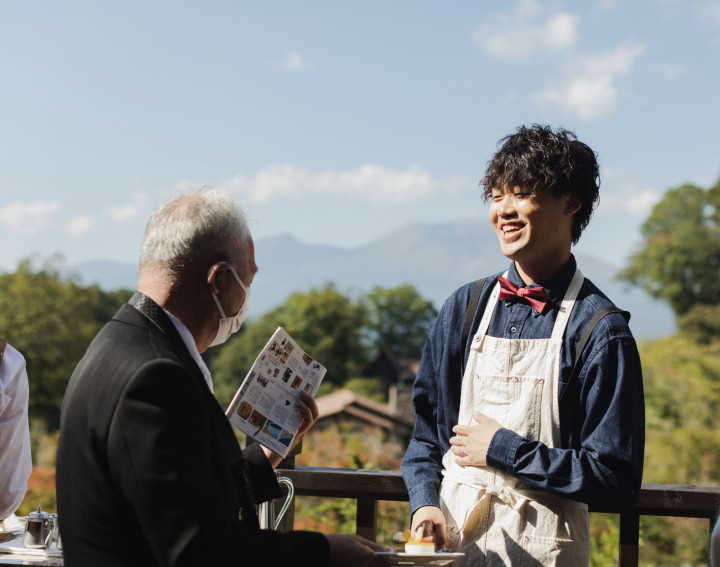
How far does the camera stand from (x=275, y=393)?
206 cm

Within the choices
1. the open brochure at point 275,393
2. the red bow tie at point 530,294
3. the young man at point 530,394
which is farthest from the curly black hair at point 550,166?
the open brochure at point 275,393

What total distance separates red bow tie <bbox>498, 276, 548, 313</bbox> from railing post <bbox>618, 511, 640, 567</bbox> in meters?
0.85

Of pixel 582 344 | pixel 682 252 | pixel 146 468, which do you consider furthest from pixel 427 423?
pixel 682 252

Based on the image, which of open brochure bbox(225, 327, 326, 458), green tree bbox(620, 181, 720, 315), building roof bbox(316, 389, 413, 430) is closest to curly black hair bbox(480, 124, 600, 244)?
open brochure bbox(225, 327, 326, 458)

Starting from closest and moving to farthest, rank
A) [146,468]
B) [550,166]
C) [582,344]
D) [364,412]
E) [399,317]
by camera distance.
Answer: [146,468], [582,344], [550,166], [364,412], [399,317]

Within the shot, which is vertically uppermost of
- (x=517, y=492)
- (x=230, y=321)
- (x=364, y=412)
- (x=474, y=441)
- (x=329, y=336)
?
(x=329, y=336)

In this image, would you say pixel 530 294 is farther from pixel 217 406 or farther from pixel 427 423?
pixel 217 406

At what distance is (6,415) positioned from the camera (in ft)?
8.55

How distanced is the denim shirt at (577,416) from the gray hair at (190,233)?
85cm

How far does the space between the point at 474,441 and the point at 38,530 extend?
1.25 metres

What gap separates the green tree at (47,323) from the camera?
47.9 m

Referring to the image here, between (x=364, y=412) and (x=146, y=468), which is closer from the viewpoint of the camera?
(x=146, y=468)

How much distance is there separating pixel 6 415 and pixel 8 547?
1.58ft

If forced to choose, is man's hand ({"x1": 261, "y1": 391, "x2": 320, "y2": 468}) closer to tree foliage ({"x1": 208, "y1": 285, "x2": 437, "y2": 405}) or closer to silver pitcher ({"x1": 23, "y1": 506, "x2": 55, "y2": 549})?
silver pitcher ({"x1": 23, "y1": 506, "x2": 55, "y2": 549})
